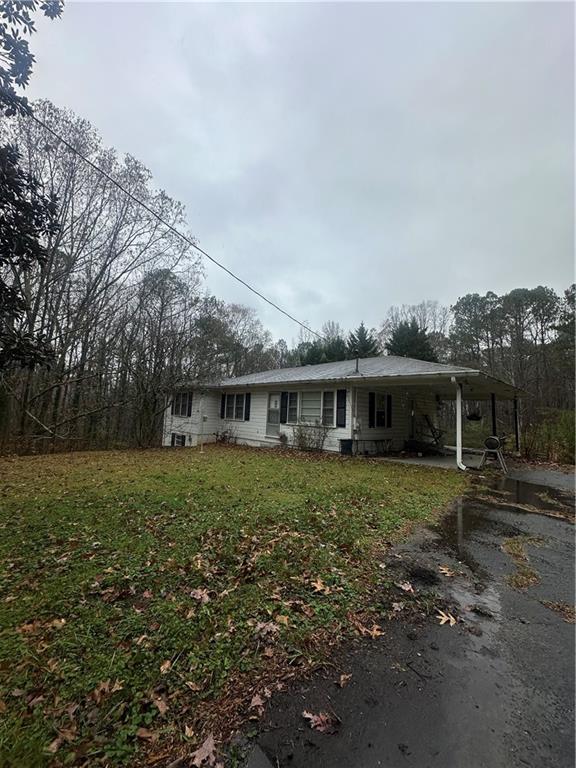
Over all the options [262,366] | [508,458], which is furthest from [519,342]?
[262,366]

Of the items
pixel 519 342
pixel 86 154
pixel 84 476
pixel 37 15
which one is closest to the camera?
pixel 37 15

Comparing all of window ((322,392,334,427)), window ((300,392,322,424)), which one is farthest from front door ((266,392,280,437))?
window ((322,392,334,427))

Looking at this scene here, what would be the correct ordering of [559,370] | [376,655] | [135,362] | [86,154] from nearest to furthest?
[376,655]
[86,154]
[135,362]
[559,370]

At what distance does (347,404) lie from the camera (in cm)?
1145

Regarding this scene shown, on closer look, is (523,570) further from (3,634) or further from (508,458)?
(508,458)

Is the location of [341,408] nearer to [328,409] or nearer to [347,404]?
[347,404]

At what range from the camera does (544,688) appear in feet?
6.35

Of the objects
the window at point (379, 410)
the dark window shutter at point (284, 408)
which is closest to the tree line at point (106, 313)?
the dark window shutter at point (284, 408)

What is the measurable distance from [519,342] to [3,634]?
→ 26.8 metres

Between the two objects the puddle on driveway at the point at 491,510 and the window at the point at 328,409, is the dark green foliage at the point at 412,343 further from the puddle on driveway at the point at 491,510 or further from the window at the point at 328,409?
the puddle on driveway at the point at 491,510

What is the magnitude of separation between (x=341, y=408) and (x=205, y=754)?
34.3ft

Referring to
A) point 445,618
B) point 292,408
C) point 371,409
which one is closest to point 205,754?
point 445,618

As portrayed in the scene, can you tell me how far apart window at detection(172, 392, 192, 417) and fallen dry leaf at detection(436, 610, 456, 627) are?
16218mm

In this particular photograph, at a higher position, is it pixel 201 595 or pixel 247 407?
pixel 247 407
